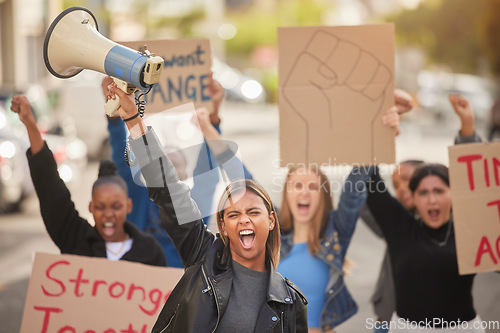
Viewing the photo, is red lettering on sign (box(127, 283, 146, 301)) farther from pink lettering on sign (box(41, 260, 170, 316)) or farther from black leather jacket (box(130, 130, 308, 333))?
black leather jacket (box(130, 130, 308, 333))

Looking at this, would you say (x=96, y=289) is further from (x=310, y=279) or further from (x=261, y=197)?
(x=261, y=197)

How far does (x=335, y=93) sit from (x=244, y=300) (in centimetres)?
166

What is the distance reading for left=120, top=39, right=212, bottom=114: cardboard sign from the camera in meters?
4.12

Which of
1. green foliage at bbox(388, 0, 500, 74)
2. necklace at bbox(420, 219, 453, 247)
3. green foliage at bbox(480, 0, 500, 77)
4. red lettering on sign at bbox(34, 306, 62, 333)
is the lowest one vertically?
red lettering on sign at bbox(34, 306, 62, 333)

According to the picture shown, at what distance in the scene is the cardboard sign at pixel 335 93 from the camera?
3766mm

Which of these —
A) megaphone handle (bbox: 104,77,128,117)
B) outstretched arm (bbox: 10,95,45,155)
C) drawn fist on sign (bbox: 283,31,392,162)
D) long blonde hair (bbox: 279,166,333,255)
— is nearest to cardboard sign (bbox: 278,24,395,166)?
drawn fist on sign (bbox: 283,31,392,162)

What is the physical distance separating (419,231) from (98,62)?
6.06ft

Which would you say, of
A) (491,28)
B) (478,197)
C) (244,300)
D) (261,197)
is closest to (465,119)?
(478,197)

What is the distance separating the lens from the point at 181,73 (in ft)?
13.7

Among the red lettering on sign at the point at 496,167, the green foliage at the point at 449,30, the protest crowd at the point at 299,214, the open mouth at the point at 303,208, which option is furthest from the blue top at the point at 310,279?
the green foliage at the point at 449,30

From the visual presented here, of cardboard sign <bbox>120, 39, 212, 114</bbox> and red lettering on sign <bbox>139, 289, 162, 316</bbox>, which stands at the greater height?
cardboard sign <bbox>120, 39, 212, 114</bbox>

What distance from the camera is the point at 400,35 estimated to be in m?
43.6

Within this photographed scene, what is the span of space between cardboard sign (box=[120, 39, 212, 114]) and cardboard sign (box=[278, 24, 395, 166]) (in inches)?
23.0

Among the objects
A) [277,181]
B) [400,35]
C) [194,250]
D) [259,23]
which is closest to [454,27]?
[400,35]
